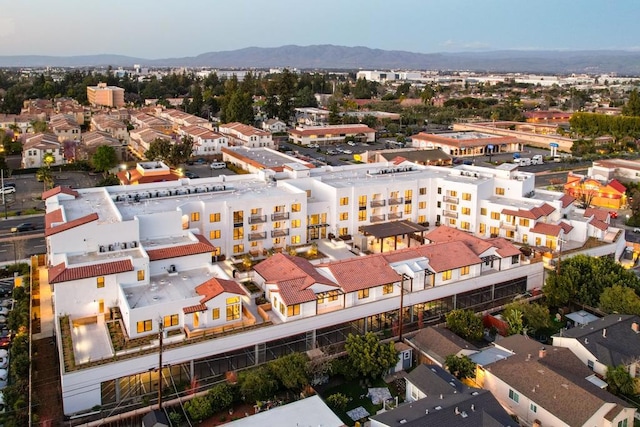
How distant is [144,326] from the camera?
2350 centimetres

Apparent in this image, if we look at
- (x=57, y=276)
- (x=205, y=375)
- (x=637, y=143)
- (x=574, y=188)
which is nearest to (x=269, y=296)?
(x=205, y=375)

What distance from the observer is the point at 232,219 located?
110 ft

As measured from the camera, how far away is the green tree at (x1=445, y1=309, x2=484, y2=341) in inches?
1039

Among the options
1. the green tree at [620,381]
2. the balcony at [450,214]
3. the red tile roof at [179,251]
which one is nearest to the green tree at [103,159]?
the red tile roof at [179,251]

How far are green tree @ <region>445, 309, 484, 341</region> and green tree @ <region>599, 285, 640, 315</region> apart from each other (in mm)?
7037

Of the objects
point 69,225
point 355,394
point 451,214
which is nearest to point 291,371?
point 355,394

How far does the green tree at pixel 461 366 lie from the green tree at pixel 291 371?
5857 mm

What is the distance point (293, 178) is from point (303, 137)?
43.0 meters

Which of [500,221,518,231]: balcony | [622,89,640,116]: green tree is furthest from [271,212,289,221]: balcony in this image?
[622,89,640,116]: green tree

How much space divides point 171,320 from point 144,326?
112 cm

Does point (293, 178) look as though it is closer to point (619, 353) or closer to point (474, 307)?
point (474, 307)

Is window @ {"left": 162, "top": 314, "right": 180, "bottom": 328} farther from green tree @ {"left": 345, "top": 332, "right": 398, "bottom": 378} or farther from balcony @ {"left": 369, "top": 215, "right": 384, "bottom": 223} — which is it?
balcony @ {"left": 369, "top": 215, "right": 384, "bottom": 223}

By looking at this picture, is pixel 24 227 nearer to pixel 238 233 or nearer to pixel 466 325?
pixel 238 233

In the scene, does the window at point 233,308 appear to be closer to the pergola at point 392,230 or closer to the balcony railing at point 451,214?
the pergola at point 392,230
